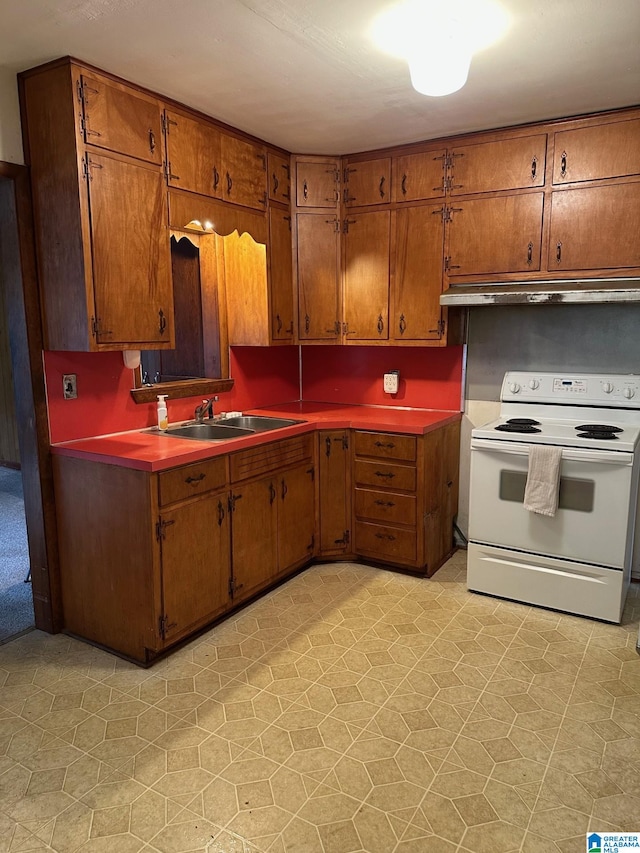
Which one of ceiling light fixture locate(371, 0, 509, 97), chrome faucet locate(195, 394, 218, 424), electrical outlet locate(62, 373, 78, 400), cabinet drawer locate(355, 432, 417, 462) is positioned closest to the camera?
ceiling light fixture locate(371, 0, 509, 97)

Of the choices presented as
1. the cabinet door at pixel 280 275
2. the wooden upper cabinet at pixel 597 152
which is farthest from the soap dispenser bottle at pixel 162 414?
the wooden upper cabinet at pixel 597 152

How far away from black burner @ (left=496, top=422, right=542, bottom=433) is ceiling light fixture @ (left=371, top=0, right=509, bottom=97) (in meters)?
1.68

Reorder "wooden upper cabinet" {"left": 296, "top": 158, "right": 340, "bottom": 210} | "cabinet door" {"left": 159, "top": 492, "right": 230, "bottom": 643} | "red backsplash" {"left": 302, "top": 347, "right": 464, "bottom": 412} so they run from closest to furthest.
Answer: "cabinet door" {"left": 159, "top": 492, "right": 230, "bottom": 643}
"wooden upper cabinet" {"left": 296, "top": 158, "right": 340, "bottom": 210}
"red backsplash" {"left": 302, "top": 347, "right": 464, "bottom": 412}

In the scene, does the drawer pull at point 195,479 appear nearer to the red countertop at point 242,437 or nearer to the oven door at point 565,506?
the red countertop at point 242,437

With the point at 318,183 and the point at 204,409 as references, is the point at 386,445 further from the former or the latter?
the point at 318,183

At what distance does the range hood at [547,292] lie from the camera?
2861 millimetres

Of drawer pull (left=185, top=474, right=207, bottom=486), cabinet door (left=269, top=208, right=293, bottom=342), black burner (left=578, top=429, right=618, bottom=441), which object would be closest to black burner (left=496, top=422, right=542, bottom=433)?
black burner (left=578, top=429, right=618, bottom=441)

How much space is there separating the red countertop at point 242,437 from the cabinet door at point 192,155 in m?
1.23

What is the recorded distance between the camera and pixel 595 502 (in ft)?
9.31

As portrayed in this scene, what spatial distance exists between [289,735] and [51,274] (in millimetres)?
2087

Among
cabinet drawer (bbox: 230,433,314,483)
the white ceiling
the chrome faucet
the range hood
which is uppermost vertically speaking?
the white ceiling

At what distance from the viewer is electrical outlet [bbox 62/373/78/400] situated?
2.71 metres

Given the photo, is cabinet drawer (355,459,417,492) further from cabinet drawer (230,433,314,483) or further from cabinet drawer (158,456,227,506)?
cabinet drawer (158,456,227,506)

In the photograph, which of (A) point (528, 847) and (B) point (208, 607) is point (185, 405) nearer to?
(B) point (208, 607)
